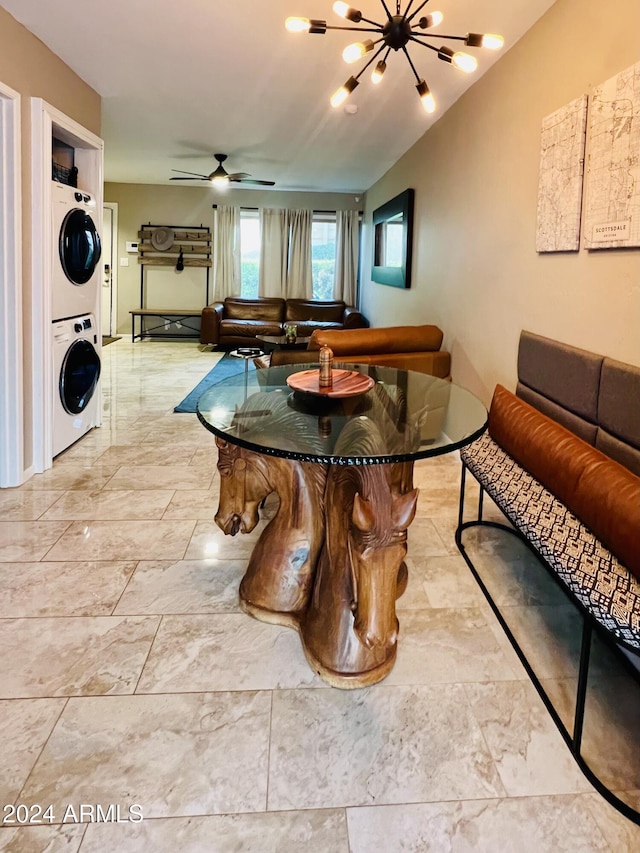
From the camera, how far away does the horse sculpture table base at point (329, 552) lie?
5.03 ft

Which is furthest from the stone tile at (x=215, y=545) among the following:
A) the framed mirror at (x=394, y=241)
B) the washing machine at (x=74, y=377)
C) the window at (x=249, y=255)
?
the window at (x=249, y=255)

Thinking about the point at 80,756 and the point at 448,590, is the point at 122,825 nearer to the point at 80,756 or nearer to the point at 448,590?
the point at 80,756

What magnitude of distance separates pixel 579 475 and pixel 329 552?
0.85 metres

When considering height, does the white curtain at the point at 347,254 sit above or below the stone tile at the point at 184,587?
above

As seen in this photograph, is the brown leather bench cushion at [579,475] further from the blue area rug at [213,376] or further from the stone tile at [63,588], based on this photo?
the blue area rug at [213,376]

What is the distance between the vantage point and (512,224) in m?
2.99

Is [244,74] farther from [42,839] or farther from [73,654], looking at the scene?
[42,839]

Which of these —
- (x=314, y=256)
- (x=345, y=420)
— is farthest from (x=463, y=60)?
(x=314, y=256)

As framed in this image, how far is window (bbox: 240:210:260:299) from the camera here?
8.88 meters

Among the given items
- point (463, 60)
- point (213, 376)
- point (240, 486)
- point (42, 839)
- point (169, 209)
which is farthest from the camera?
point (169, 209)

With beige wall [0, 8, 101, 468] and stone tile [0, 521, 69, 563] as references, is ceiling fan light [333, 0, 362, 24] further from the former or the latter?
stone tile [0, 521, 69, 563]

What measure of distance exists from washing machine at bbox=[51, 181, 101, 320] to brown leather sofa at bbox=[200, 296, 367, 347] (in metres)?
4.11

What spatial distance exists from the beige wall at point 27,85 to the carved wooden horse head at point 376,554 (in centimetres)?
243

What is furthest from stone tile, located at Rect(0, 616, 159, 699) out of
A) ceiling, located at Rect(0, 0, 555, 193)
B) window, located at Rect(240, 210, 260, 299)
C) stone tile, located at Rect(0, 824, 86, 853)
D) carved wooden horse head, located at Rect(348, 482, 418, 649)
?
window, located at Rect(240, 210, 260, 299)
